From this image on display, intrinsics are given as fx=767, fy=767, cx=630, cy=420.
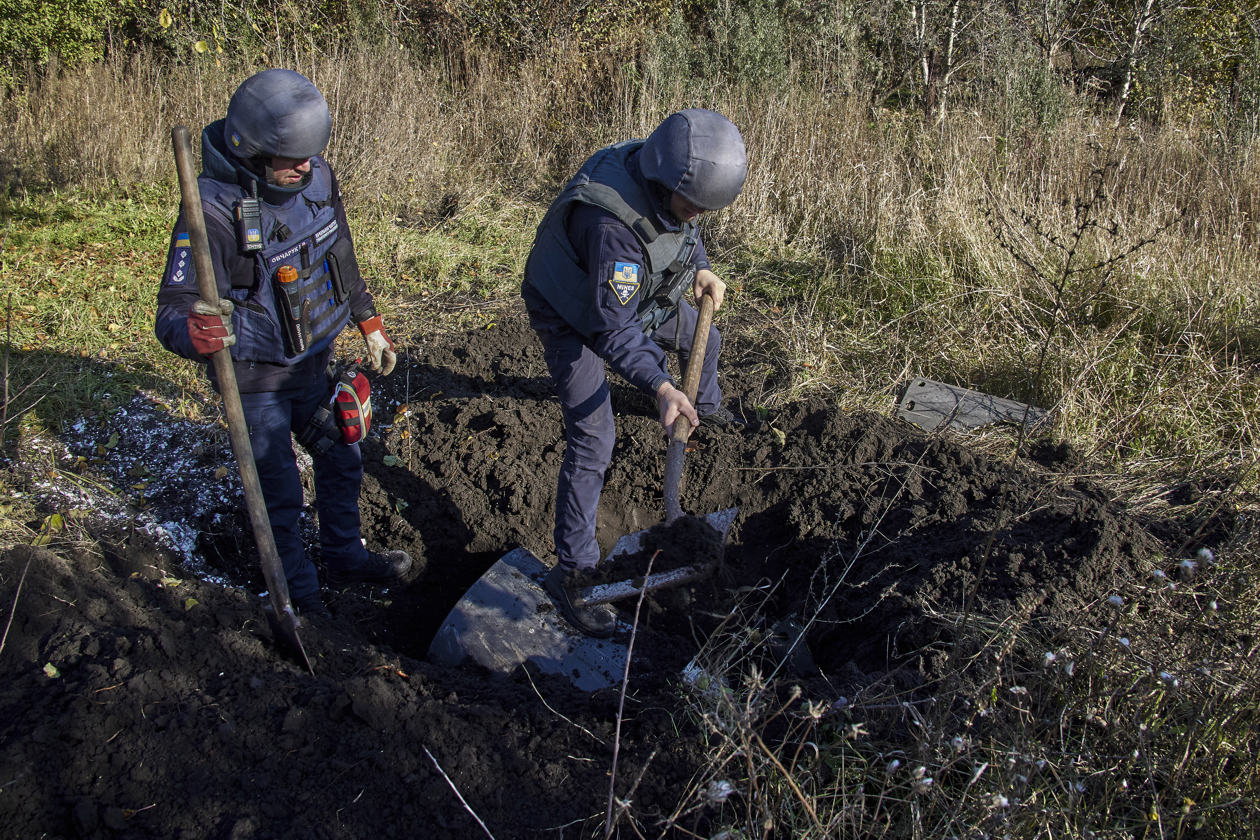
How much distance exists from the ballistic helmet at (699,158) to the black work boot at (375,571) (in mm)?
2021

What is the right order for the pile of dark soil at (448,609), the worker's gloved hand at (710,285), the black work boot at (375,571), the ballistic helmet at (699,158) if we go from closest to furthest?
the pile of dark soil at (448,609) < the ballistic helmet at (699,158) < the worker's gloved hand at (710,285) < the black work boot at (375,571)

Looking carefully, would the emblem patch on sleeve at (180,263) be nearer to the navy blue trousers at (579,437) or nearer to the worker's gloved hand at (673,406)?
the navy blue trousers at (579,437)

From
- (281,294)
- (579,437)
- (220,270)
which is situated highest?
(220,270)

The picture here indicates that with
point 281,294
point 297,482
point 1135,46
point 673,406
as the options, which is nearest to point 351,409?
point 297,482

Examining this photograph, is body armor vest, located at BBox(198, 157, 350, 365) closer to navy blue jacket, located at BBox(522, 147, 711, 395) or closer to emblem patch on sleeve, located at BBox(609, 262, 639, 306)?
navy blue jacket, located at BBox(522, 147, 711, 395)

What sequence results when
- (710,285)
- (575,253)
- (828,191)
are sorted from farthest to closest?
1. (828,191)
2. (710,285)
3. (575,253)

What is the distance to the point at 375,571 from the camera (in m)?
3.35

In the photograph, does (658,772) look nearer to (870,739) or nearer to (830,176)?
(870,739)

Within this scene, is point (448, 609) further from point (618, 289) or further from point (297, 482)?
point (618, 289)

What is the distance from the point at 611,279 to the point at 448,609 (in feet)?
5.98

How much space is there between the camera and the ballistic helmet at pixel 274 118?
2297 millimetres

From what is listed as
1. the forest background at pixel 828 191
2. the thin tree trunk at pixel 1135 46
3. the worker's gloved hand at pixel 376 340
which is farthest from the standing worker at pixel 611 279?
the thin tree trunk at pixel 1135 46

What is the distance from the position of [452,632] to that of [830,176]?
516cm

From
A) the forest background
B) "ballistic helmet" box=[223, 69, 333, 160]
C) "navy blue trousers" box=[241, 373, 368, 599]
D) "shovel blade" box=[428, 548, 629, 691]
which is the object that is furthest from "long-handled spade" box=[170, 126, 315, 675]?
the forest background
